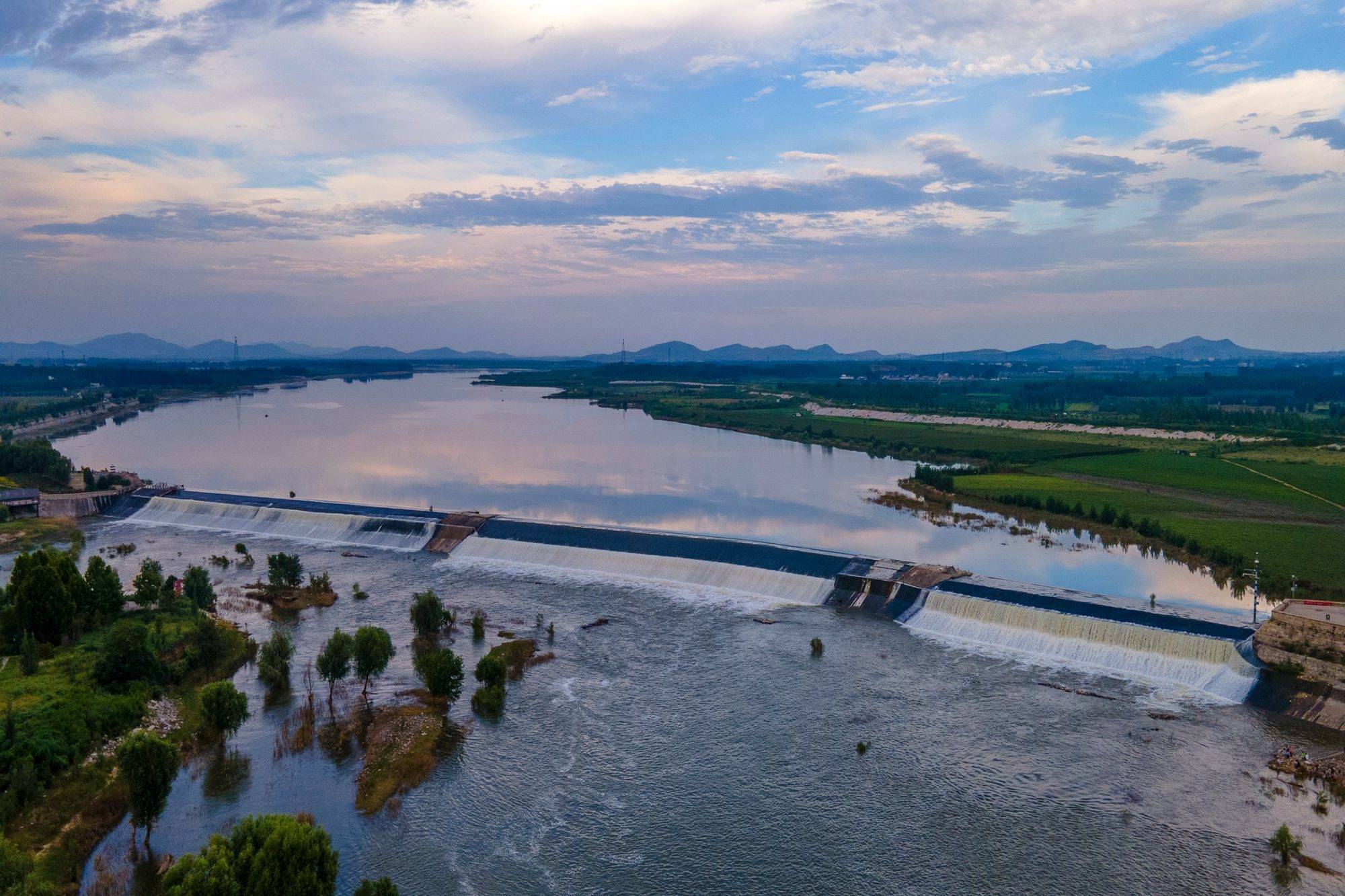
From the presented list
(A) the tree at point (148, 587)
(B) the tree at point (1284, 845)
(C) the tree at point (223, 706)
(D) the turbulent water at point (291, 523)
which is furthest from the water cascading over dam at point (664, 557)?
(C) the tree at point (223, 706)

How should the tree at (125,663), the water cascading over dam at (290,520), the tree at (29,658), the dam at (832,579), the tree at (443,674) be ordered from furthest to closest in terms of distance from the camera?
the water cascading over dam at (290,520) → the dam at (832,579) → the tree at (29,658) → the tree at (125,663) → the tree at (443,674)

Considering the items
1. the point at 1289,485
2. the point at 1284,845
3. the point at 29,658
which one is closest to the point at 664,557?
the point at 29,658

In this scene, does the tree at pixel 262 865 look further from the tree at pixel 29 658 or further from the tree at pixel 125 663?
the tree at pixel 29 658

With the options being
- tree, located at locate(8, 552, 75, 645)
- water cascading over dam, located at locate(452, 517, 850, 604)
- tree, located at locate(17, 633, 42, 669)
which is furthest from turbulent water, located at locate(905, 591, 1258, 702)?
tree, located at locate(8, 552, 75, 645)

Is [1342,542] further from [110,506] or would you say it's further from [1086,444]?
[110,506]

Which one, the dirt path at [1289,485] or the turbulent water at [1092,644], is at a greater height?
the dirt path at [1289,485]

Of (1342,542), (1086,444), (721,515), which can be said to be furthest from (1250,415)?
(721,515)

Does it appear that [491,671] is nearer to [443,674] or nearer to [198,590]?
[443,674]
